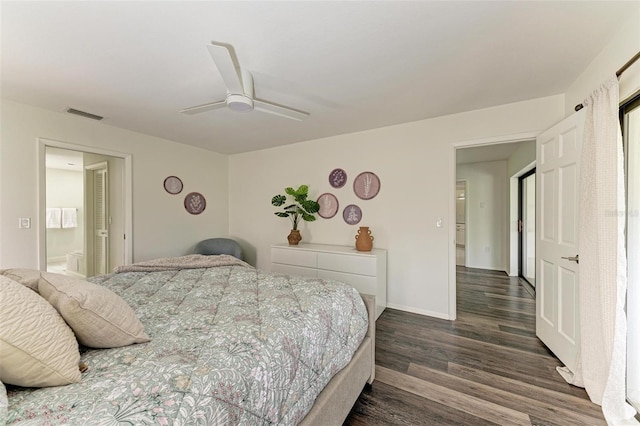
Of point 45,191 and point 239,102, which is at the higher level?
point 239,102

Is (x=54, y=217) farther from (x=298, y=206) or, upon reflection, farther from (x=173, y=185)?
(x=298, y=206)

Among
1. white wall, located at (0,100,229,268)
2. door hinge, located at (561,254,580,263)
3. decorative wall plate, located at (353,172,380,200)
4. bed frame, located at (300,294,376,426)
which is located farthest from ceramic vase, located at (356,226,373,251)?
white wall, located at (0,100,229,268)

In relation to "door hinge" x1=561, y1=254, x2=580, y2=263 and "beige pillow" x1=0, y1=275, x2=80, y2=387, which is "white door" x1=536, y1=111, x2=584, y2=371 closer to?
"door hinge" x1=561, y1=254, x2=580, y2=263

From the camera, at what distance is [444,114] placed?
3023 mm

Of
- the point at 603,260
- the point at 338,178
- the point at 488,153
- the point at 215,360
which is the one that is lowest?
the point at 215,360

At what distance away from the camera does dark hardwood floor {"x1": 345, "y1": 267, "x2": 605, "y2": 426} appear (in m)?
1.62

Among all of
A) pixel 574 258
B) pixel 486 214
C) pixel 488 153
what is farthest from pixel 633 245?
pixel 486 214

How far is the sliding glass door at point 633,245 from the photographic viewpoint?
1.60 meters

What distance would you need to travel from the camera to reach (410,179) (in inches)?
131

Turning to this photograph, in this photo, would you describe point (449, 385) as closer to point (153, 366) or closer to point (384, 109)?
point (153, 366)

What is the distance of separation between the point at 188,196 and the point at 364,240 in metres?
3.00

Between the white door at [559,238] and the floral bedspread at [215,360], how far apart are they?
5.59 ft

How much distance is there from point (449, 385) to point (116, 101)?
3.96 metres

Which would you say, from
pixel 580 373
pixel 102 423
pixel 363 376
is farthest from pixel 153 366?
pixel 580 373
